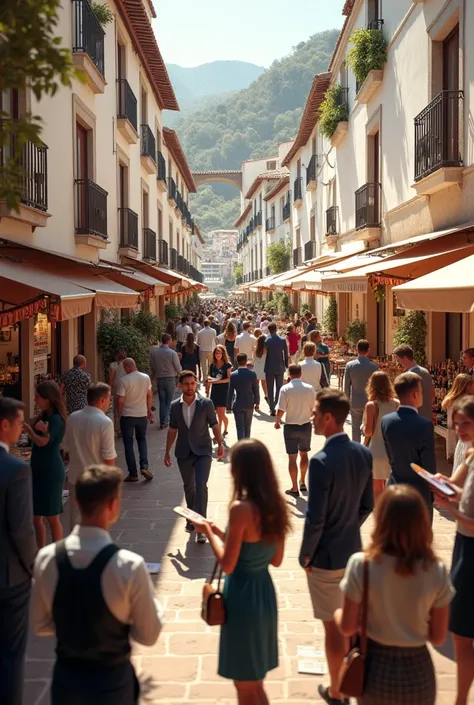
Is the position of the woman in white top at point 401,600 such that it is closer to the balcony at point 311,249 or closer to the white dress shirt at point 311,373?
the white dress shirt at point 311,373

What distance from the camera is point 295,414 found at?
28.8 ft

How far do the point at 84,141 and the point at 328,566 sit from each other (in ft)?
40.6

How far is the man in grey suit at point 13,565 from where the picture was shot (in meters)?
3.88

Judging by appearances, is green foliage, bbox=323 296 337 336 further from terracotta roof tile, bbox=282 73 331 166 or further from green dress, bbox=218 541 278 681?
green dress, bbox=218 541 278 681

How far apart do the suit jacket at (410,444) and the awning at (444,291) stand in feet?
6.70

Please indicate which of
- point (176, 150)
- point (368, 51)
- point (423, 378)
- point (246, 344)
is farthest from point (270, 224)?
point (423, 378)

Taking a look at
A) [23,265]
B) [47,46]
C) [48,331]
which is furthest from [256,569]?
[48,331]

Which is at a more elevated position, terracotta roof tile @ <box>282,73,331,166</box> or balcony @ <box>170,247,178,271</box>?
terracotta roof tile @ <box>282,73,331,166</box>

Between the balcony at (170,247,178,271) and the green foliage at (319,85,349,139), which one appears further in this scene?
the balcony at (170,247,178,271)

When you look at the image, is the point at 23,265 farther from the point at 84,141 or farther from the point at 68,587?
the point at 68,587

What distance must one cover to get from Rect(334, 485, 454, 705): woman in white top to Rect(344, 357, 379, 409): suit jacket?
21.4ft

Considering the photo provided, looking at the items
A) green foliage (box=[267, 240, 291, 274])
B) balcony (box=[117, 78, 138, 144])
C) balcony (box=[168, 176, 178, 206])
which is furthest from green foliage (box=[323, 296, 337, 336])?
green foliage (box=[267, 240, 291, 274])

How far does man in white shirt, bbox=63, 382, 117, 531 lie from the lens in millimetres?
6531

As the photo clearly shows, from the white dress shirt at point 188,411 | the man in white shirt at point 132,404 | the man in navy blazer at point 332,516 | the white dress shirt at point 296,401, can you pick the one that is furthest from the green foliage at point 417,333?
the man in navy blazer at point 332,516
